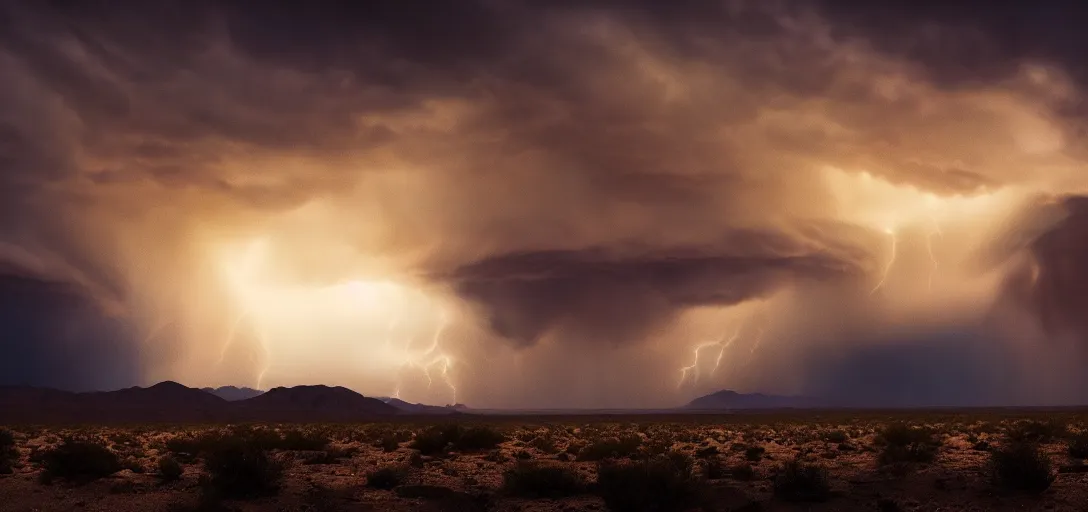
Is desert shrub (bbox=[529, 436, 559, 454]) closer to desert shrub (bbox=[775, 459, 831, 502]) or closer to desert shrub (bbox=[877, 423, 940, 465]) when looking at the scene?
desert shrub (bbox=[877, 423, 940, 465])

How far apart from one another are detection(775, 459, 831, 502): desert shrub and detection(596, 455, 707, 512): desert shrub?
220cm

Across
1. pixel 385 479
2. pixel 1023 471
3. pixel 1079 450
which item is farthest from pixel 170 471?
pixel 1079 450

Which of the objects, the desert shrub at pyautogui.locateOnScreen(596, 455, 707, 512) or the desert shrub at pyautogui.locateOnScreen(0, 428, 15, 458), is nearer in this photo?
the desert shrub at pyautogui.locateOnScreen(596, 455, 707, 512)

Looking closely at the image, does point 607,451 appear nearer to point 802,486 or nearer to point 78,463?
point 802,486

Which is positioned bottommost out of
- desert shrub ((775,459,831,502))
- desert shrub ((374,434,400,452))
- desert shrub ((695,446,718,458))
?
desert shrub ((775,459,831,502))

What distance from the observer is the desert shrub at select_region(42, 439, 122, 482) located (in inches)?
1013

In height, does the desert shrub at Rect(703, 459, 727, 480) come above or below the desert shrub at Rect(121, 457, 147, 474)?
below

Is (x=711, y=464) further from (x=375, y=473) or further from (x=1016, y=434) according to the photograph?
(x=1016, y=434)

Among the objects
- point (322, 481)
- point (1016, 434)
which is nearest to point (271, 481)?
point (322, 481)

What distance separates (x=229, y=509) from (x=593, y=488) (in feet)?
32.4

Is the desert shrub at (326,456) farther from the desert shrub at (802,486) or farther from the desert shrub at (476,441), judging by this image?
the desert shrub at (802,486)

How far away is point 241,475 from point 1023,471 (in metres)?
21.3

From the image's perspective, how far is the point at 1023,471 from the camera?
827 inches

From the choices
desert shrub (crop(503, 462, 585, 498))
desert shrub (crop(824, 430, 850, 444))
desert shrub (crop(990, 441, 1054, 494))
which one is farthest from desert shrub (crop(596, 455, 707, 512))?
desert shrub (crop(824, 430, 850, 444))
